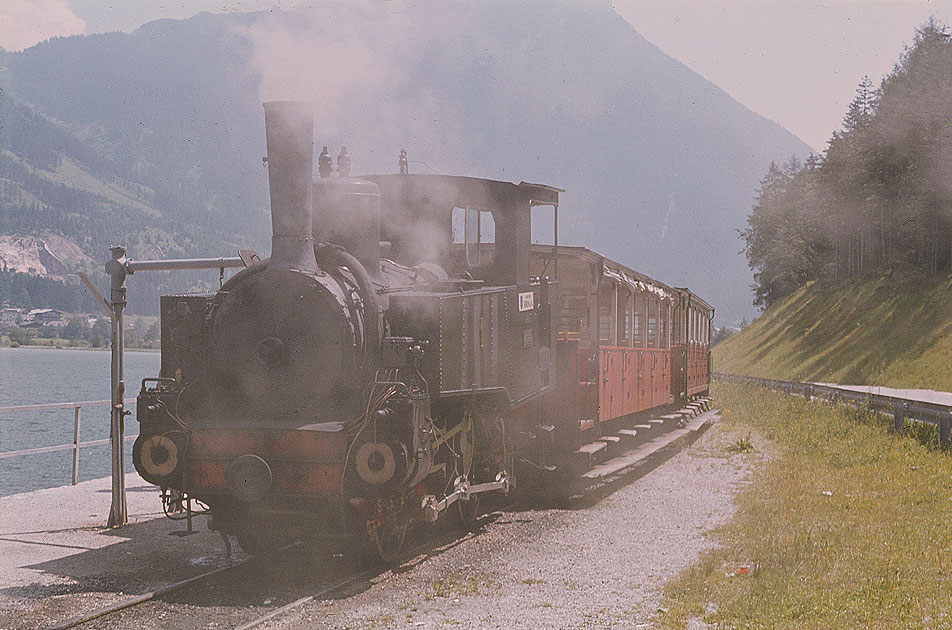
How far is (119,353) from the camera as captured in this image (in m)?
10.6

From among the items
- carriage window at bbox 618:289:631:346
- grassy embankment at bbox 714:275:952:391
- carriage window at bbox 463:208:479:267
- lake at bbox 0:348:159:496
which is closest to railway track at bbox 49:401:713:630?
carriage window at bbox 463:208:479:267

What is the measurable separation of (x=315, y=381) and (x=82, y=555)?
3078 mm

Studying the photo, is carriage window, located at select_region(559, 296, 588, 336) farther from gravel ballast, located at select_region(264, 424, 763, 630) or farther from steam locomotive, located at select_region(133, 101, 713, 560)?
steam locomotive, located at select_region(133, 101, 713, 560)

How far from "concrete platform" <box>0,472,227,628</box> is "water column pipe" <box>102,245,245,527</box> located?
0.31m

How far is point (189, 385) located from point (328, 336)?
55.8 inches

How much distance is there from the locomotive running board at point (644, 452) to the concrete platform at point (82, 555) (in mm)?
5234

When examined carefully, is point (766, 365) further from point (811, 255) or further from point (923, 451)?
point (923, 451)

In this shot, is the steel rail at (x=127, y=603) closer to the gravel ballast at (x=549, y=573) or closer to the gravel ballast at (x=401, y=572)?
the gravel ballast at (x=401, y=572)

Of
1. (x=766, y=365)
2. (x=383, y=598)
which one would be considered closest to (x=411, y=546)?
(x=383, y=598)

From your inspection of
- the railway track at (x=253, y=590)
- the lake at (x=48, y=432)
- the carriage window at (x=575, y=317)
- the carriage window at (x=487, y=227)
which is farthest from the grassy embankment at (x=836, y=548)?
the lake at (x=48, y=432)

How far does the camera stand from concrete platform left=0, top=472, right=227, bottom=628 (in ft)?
23.1

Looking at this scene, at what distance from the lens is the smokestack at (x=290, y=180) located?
7.55m

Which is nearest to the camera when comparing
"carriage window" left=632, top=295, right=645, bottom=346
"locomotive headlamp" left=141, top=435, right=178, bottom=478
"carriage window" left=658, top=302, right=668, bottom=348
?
"locomotive headlamp" left=141, top=435, right=178, bottom=478

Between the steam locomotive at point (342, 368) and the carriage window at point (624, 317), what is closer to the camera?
the steam locomotive at point (342, 368)
